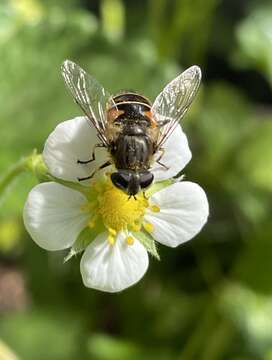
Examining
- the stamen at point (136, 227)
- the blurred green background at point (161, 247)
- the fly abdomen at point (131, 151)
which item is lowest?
the blurred green background at point (161, 247)

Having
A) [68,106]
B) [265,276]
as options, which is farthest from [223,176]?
[68,106]

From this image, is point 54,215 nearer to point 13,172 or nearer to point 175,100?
point 13,172

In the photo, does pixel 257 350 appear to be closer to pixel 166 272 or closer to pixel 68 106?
pixel 166 272

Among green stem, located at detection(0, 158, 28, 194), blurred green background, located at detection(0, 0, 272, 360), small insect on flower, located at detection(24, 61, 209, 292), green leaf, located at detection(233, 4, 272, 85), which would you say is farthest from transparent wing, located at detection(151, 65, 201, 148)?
green leaf, located at detection(233, 4, 272, 85)

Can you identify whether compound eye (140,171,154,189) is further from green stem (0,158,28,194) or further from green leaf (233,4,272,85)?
green leaf (233,4,272,85)

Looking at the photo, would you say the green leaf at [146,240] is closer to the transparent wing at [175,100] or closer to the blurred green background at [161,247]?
the transparent wing at [175,100]

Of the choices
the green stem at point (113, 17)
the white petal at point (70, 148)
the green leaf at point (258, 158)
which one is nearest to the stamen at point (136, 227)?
the white petal at point (70, 148)

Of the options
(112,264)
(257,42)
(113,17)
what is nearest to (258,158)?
(257,42)
